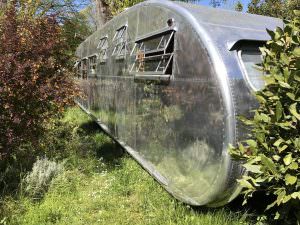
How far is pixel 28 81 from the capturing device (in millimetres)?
4617

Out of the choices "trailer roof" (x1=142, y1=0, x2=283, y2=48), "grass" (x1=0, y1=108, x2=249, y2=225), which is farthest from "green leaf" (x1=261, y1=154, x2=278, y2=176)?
"trailer roof" (x1=142, y1=0, x2=283, y2=48)

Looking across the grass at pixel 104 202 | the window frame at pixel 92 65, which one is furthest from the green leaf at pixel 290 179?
the window frame at pixel 92 65

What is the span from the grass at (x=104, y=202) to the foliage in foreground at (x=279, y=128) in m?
0.92

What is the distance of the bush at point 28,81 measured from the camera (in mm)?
4531

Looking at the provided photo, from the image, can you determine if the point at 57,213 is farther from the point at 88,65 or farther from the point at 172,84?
the point at 88,65

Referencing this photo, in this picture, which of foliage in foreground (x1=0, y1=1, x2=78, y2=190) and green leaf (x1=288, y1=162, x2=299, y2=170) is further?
foliage in foreground (x1=0, y1=1, x2=78, y2=190)

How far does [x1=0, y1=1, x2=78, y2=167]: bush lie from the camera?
4.53 metres

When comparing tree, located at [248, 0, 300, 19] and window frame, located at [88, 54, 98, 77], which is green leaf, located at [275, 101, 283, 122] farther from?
tree, located at [248, 0, 300, 19]

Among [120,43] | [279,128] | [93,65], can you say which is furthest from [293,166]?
[93,65]

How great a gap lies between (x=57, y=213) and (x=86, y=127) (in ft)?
19.2

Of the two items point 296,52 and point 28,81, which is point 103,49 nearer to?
point 28,81

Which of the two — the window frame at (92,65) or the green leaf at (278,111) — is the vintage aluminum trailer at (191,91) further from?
the window frame at (92,65)

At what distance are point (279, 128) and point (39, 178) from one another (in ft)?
9.94

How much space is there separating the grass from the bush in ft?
2.34
